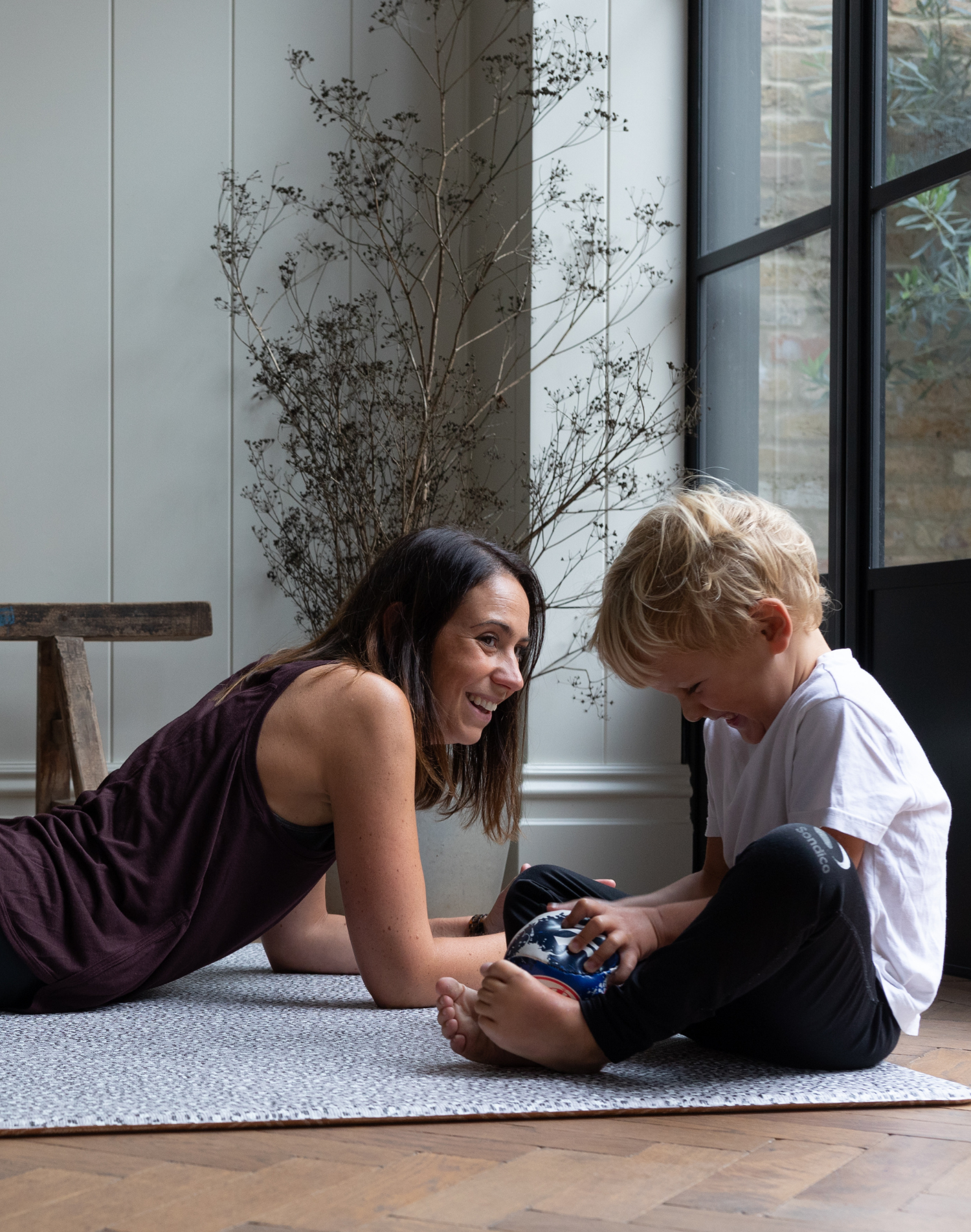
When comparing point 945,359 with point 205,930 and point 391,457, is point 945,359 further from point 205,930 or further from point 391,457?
point 205,930

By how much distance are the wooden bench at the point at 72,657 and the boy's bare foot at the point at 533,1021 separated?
1323mm

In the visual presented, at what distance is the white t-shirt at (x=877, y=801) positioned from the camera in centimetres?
128

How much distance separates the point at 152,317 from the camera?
2982 millimetres

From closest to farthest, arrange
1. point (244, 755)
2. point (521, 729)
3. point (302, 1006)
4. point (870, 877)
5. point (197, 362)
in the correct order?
point (870, 877) → point (244, 755) → point (302, 1006) → point (521, 729) → point (197, 362)

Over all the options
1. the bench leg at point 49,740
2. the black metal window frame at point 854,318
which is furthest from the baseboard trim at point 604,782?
the bench leg at point 49,740

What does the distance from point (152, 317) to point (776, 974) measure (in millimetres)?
2270

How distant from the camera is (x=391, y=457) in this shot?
2.76 metres

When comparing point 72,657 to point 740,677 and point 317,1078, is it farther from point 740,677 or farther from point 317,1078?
point 740,677

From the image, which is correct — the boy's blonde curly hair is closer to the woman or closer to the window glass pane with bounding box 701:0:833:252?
the woman

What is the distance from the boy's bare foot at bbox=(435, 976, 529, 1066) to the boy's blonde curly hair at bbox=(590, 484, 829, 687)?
0.40 metres

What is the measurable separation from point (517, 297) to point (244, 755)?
5.06 feet

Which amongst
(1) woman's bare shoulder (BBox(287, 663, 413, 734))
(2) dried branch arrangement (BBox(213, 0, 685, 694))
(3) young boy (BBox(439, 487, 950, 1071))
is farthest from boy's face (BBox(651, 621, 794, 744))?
(2) dried branch arrangement (BBox(213, 0, 685, 694))

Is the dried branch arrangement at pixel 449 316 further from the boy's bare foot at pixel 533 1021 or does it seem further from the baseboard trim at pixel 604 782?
the boy's bare foot at pixel 533 1021

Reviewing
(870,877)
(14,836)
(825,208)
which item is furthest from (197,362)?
(870,877)
